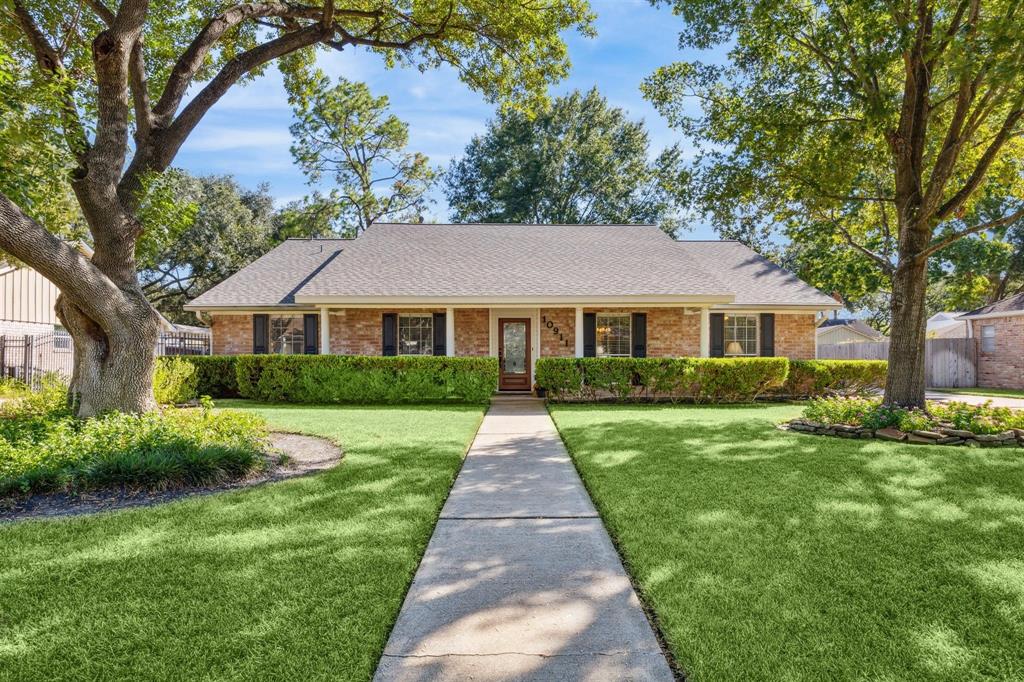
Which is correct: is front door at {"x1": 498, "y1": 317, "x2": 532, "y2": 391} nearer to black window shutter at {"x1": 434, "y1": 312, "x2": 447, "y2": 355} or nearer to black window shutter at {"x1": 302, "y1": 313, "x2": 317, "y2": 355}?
black window shutter at {"x1": 434, "y1": 312, "x2": 447, "y2": 355}

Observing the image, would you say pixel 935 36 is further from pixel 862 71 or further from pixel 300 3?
pixel 300 3

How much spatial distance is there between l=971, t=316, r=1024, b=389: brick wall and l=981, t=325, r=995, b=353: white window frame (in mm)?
100

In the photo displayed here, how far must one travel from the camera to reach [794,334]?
16625 mm

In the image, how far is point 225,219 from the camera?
29.3 metres

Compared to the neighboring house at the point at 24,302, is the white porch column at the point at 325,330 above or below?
below

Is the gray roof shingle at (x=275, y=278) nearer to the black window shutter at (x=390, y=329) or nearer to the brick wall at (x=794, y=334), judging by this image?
the black window shutter at (x=390, y=329)

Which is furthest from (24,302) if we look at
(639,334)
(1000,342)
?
(1000,342)

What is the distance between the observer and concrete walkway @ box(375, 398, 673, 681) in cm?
238

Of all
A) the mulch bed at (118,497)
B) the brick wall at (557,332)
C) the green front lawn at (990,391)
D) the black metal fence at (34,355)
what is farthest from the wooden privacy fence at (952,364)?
the black metal fence at (34,355)

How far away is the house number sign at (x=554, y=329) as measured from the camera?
53.2ft

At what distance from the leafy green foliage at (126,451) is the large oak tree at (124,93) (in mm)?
908

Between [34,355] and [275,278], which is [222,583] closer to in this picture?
[275,278]

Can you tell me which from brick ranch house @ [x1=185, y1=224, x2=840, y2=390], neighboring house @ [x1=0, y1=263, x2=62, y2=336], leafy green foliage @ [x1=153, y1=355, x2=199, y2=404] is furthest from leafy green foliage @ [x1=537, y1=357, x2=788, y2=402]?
neighboring house @ [x1=0, y1=263, x2=62, y2=336]

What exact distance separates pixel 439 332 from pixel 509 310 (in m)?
2.15
